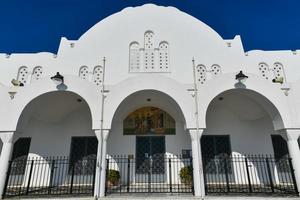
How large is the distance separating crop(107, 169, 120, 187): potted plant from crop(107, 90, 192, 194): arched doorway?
439 millimetres

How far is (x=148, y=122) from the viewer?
11.5m

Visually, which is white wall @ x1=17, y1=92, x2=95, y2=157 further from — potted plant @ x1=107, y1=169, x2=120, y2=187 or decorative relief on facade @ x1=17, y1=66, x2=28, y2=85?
potted plant @ x1=107, y1=169, x2=120, y2=187

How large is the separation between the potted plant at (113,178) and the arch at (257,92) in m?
5.31

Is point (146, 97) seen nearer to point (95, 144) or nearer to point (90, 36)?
point (95, 144)

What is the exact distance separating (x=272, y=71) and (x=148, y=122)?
7882 mm

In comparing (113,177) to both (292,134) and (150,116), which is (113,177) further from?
(292,134)

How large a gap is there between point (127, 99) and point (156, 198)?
4275 millimetres

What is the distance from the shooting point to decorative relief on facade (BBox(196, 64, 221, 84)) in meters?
11.3

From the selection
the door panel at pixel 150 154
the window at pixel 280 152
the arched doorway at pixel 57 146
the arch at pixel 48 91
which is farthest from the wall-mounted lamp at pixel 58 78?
the window at pixel 280 152

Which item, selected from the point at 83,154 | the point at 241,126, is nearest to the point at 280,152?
the point at 241,126

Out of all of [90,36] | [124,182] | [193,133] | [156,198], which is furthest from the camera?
[90,36]

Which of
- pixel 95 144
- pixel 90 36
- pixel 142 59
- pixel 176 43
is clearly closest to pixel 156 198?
pixel 95 144

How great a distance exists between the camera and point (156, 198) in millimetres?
7086

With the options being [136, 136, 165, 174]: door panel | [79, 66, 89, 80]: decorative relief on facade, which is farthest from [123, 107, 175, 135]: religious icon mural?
[79, 66, 89, 80]: decorative relief on facade
